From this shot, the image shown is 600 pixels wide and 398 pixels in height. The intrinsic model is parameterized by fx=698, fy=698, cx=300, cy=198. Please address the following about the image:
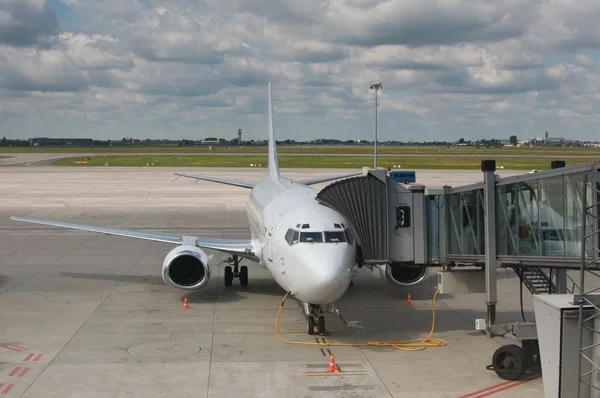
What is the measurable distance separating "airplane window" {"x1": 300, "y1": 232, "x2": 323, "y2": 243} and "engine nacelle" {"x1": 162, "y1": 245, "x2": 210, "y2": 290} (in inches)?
244

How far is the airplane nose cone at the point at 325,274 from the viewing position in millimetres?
16812

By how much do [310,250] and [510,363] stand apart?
541 cm

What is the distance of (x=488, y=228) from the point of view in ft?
55.4

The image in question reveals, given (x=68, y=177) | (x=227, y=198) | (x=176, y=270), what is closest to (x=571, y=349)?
(x=176, y=270)

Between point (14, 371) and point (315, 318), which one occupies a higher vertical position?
point (315, 318)

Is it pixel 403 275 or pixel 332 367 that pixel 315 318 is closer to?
pixel 332 367

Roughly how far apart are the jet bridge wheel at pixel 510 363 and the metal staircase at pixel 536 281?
2.34m

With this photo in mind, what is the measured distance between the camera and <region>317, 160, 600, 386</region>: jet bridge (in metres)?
14.9

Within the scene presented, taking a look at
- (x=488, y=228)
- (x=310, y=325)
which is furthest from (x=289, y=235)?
(x=488, y=228)

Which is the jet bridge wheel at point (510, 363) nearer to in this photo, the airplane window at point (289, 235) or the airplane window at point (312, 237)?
the airplane window at point (312, 237)

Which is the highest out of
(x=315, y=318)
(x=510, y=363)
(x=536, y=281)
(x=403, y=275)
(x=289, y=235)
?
(x=289, y=235)

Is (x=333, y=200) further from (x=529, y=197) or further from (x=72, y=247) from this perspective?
(x=72, y=247)

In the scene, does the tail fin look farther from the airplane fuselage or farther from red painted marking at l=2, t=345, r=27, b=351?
red painted marking at l=2, t=345, r=27, b=351

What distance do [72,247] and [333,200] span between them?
19.8 metres
